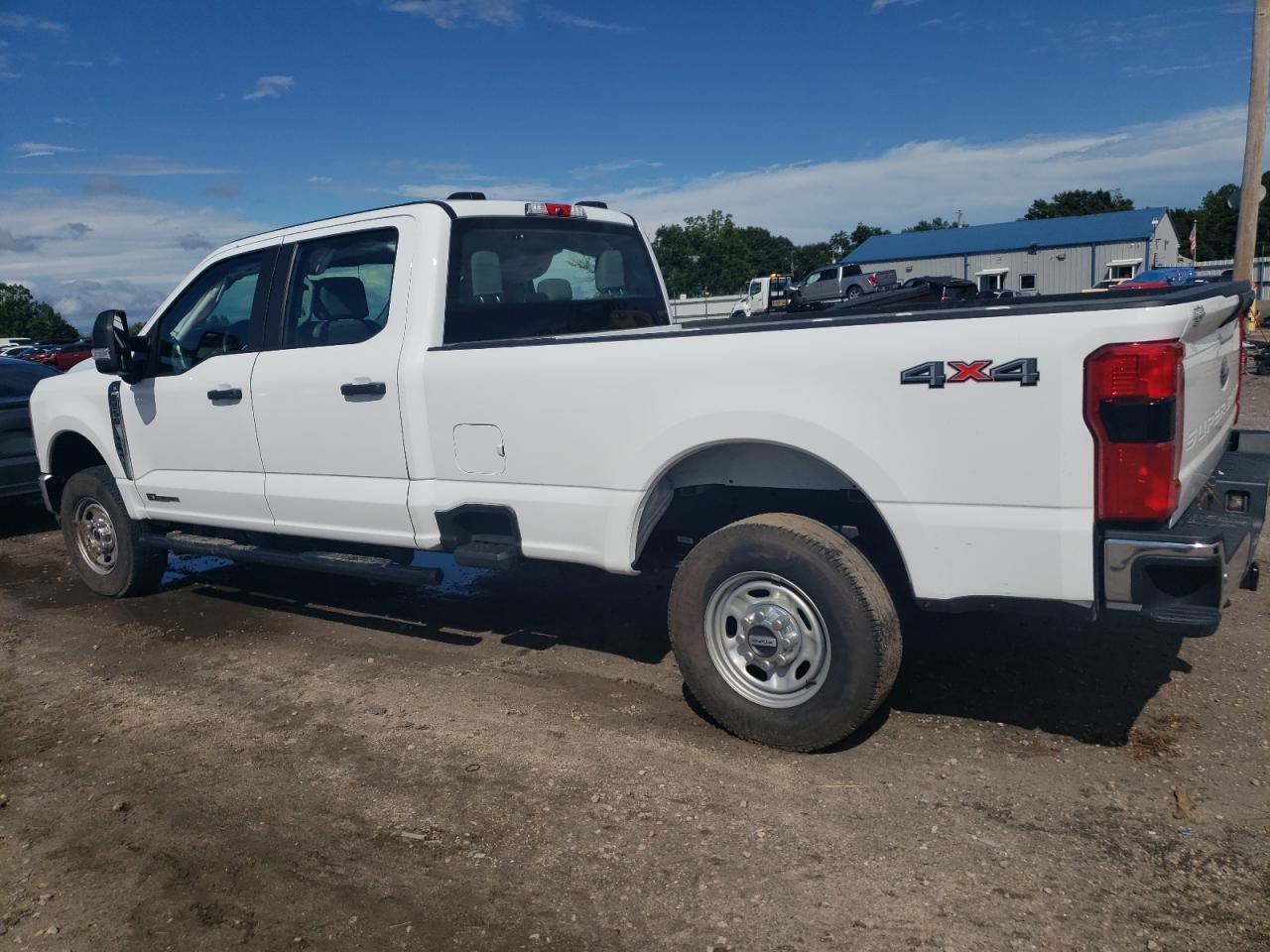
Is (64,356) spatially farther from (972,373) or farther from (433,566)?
(972,373)

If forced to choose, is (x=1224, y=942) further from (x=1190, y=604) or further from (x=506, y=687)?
(x=506, y=687)

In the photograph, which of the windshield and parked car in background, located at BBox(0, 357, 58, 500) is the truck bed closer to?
the windshield

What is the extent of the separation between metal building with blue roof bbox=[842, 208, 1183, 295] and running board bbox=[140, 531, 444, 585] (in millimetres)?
44656

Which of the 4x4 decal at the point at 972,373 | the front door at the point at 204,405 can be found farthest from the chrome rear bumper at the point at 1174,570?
the front door at the point at 204,405

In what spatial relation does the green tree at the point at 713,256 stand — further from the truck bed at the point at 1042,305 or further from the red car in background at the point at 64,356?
Answer: the truck bed at the point at 1042,305

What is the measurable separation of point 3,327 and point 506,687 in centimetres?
8681

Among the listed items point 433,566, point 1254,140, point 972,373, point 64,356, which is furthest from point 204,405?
point 64,356

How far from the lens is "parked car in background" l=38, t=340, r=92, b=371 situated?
36594mm

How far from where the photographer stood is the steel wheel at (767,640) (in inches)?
148

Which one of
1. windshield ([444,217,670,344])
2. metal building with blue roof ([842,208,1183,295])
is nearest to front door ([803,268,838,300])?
metal building with blue roof ([842,208,1183,295])

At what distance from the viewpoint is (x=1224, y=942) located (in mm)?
2627

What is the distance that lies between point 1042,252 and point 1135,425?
52.2m

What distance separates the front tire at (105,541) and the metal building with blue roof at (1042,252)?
44396mm

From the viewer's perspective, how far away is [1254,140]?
11.0m
